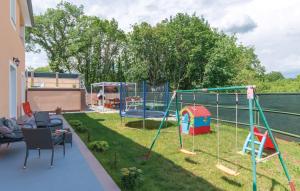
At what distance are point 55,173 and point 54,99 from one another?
1678cm

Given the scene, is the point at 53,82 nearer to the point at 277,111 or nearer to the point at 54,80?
the point at 54,80

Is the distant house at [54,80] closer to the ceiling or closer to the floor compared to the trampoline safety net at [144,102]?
closer to the ceiling

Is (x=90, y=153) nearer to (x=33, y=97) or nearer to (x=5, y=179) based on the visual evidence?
(x=5, y=179)

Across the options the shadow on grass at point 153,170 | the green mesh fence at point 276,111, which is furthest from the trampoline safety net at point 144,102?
the shadow on grass at point 153,170

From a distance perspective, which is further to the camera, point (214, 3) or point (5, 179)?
point (214, 3)

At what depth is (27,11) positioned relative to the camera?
612 inches

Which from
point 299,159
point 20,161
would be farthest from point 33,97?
point 299,159

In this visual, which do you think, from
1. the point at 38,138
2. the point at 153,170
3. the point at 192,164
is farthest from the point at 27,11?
the point at 192,164

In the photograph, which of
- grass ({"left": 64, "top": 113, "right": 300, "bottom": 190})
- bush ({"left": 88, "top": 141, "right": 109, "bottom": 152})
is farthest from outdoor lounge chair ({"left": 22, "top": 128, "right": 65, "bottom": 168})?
bush ({"left": 88, "top": 141, "right": 109, "bottom": 152})

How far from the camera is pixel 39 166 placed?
560cm

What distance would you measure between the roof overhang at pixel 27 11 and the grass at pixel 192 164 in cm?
866

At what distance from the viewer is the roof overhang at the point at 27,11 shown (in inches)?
548

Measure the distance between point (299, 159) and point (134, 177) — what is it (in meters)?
4.94

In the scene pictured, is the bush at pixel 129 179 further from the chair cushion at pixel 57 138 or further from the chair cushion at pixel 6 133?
the chair cushion at pixel 6 133
